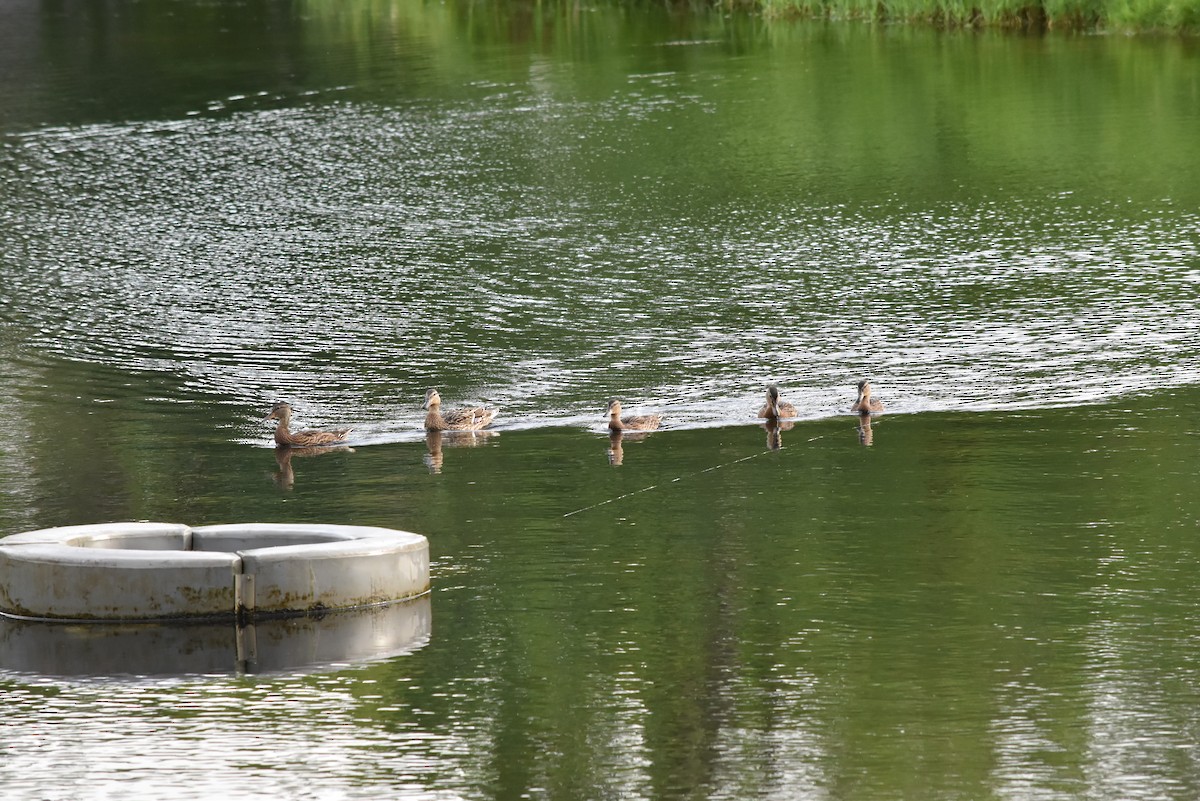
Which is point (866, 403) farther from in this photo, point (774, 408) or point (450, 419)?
point (450, 419)

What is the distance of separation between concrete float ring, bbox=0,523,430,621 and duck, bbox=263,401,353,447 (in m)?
4.68

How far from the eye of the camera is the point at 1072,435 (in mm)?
16875

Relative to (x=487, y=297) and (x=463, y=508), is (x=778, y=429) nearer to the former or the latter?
(x=463, y=508)

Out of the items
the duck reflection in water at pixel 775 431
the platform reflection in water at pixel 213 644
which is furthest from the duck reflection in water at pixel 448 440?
the platform reflection in water at pixel 213 644

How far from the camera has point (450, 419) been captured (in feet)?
57.3

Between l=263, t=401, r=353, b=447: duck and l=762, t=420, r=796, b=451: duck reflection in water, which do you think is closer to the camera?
l=762, t=420, r=796, b=451: duck reflection in water

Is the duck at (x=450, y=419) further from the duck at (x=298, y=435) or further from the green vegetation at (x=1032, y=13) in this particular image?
the green vegetation at (x=1032, y=13)

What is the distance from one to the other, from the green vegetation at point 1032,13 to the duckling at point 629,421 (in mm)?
32336

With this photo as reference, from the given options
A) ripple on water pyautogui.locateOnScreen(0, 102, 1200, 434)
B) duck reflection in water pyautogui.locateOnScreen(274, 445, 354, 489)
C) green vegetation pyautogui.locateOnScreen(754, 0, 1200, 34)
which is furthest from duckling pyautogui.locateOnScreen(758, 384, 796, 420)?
green vegetation pyautogui.locateOnScreen(754, 0, 1200, 34)

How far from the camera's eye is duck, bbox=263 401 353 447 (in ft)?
56.0

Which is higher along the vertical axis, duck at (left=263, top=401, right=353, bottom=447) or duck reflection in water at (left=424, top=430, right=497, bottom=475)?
duck at (left=263, top=401, right=353, bottom=447)

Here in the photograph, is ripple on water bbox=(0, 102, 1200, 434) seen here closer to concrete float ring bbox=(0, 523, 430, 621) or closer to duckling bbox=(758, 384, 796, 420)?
duckling bbox=(758, 384, 796, 420)

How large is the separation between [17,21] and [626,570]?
5423 centimetres

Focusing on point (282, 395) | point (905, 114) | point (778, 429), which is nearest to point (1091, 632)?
point (778, 429)
